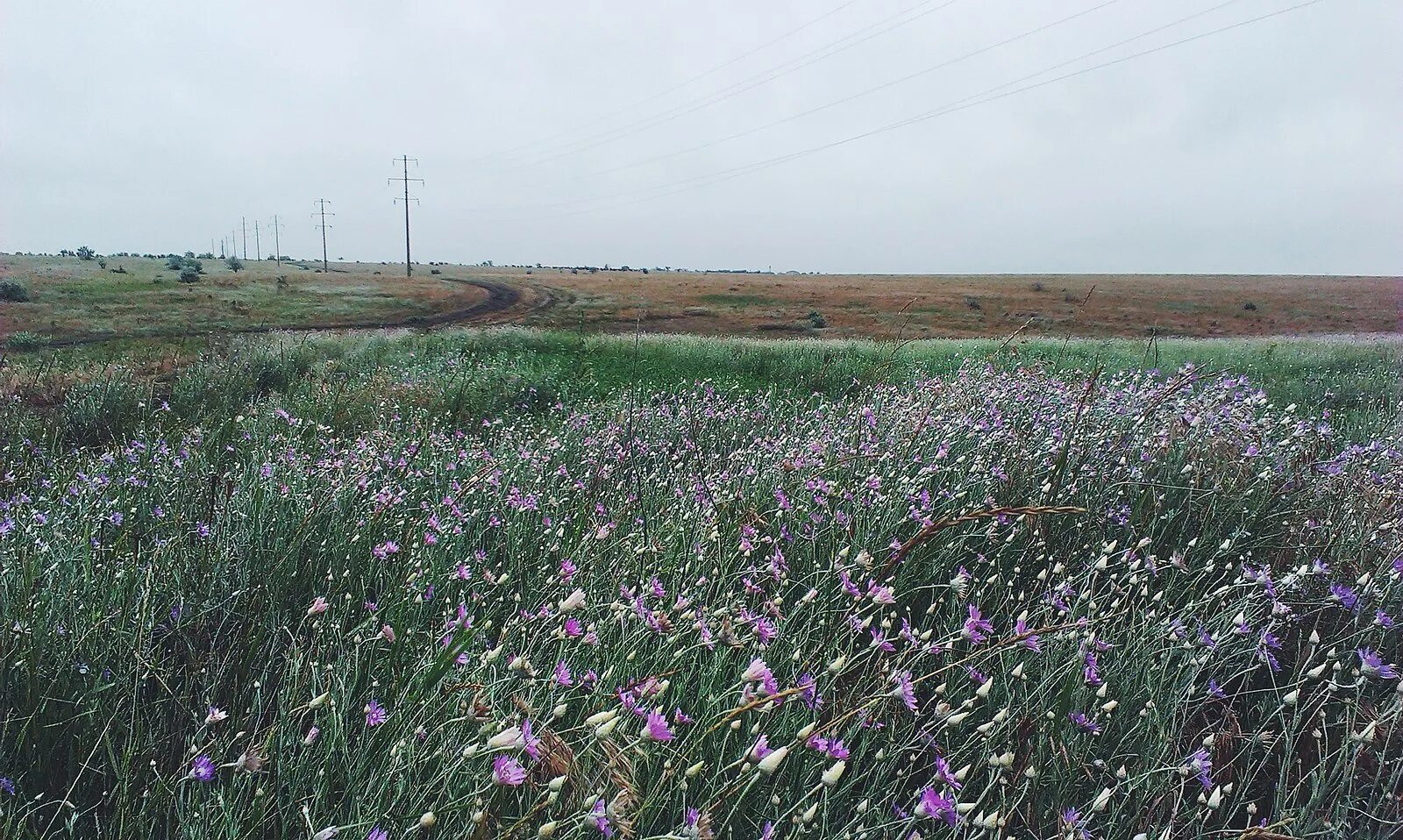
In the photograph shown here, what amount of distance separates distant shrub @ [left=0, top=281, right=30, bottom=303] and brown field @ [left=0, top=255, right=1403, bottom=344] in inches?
8.0

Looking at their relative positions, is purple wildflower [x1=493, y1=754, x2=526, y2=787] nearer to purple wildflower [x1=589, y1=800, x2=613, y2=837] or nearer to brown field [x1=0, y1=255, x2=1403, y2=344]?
purple wildflower [x1=589, y1=800, x2=613, y2=837]

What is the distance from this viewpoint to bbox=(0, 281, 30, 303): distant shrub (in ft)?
51.3

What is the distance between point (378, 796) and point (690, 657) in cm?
86

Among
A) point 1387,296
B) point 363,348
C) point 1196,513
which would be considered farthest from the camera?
point 1387,296

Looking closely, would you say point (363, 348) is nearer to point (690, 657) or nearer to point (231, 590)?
point (231, 590)

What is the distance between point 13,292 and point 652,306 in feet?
76.6

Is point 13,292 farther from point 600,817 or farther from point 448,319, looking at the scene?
point 600,817

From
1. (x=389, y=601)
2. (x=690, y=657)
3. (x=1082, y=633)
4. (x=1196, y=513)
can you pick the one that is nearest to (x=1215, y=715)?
(x=1082, y=633)

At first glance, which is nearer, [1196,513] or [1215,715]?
[1215,715]

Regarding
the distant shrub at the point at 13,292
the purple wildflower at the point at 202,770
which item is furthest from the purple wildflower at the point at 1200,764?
the distant shrub at the point at 13,292

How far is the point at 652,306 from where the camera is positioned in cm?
3516

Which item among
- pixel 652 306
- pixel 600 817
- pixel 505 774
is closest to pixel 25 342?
pixel 505 774

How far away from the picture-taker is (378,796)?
130 centimetres

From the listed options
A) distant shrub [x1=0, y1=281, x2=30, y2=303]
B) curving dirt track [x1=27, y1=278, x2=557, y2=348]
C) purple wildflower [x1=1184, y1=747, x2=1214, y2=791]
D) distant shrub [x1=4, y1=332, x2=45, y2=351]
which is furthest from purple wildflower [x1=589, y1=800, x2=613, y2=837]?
distant shrub [x1=0, y1=281, x2=30, y2=303]
